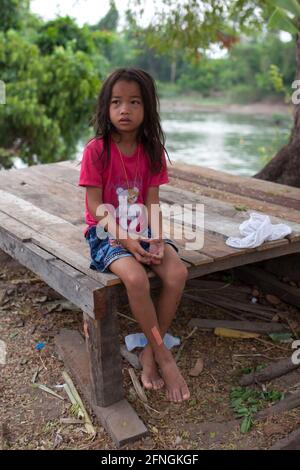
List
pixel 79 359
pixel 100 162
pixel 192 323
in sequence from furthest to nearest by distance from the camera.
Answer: pixel 192 323
pixel 79 359
pixel 100 162

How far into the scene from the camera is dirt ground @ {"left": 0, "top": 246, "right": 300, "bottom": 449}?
7.55 ft

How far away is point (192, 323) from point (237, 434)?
38.8 inches

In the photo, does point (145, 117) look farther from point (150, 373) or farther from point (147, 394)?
point (147, 394)

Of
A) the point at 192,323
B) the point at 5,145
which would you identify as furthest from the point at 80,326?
the point at 5,145

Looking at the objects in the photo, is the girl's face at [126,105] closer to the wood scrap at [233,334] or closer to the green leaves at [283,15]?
the wood scrap at [233,334]

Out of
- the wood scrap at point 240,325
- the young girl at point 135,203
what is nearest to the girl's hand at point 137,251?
the young girl at point 135,203

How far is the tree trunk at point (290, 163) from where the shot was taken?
4855 mm

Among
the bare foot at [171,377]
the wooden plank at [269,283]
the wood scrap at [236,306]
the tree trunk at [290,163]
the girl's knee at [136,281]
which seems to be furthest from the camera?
the tree trunk at [290,163]

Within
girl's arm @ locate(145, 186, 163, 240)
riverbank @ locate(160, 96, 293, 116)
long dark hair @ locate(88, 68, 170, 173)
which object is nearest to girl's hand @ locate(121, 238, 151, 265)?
girl's arm @ locate(145, 186, 163, 240)

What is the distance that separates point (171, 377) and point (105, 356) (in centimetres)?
35

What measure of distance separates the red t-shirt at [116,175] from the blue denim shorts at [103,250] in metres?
0.08

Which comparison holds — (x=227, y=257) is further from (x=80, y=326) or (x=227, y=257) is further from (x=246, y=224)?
(x=80, y=326)

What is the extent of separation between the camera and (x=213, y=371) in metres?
2.82

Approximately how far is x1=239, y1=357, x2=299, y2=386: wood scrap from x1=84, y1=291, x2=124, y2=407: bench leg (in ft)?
2.19
